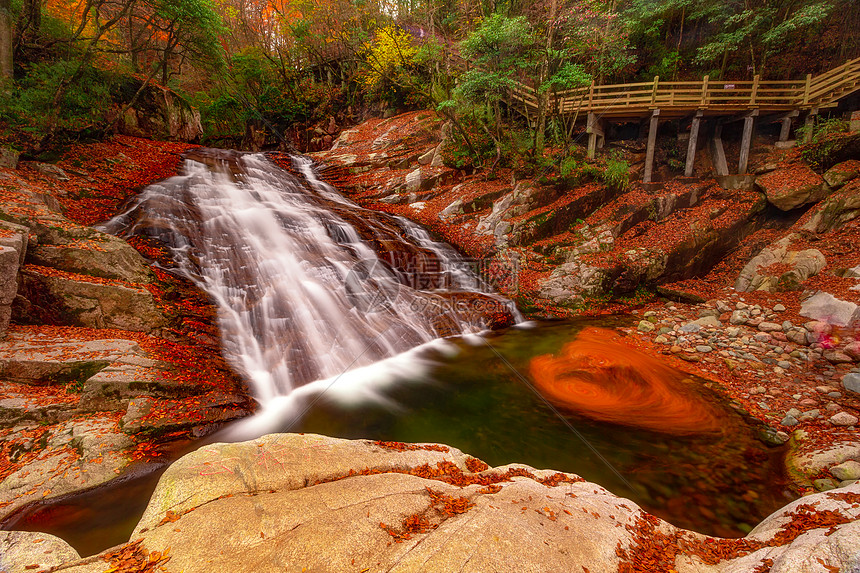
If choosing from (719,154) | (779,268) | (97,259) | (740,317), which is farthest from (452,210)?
(97,259)

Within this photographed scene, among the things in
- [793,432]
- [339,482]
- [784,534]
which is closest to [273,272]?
[339,482]

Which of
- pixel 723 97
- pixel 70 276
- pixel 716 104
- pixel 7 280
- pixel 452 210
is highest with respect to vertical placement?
pixel 723 97

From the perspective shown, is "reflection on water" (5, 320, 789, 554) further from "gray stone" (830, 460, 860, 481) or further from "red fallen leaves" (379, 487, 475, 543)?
"red fallen leaves" (379, 487, 475, 543)

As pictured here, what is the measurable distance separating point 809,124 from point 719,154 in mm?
2634

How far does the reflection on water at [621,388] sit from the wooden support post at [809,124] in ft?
39.1

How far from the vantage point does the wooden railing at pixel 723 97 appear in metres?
12.1

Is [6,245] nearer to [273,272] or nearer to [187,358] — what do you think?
[187,358]

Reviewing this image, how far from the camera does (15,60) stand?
448 inches

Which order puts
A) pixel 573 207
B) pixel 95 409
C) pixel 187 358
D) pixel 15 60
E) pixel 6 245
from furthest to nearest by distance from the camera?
pixel 573 207 < pixel 15 60 < pixel 187 358 < pixel 6 245 < pixel 95 409

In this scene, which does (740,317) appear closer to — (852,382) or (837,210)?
(852,382)

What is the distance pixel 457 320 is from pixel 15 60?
17.7 meters

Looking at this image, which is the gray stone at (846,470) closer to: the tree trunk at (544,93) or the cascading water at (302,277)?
the cascading water at (302,277)

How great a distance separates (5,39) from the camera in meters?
9.70

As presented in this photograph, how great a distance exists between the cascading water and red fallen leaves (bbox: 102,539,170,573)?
438 cm
